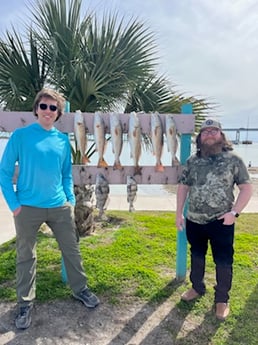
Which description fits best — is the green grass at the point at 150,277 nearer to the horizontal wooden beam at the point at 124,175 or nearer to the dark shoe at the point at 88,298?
the dark shoe at the point at 88,298

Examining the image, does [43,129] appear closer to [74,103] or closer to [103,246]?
[74,103]

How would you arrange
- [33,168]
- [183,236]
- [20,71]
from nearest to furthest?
[33,168] → [183,236] → [20,71]

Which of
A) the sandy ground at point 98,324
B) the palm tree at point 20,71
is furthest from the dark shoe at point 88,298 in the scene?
the palm tree at point 20,71

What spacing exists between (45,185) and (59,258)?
183 centimetres

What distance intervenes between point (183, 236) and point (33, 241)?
5.21 ft

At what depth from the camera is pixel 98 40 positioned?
4340 millimetres

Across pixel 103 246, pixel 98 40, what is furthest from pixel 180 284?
pixel 98 40

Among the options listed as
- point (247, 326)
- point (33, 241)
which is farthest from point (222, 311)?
point (33, 241)

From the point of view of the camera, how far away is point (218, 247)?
109 inches

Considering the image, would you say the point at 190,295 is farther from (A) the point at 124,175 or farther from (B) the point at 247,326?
(A) the point at 124,175

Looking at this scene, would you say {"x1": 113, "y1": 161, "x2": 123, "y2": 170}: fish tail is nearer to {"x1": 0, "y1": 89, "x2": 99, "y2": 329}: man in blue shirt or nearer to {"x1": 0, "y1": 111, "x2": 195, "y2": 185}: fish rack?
{"x1": 0, "y1": 111, "x2": 195, "y2": 185}: fish rack

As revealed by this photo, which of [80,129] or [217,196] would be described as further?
[80,129]

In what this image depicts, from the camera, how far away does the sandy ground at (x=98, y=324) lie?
8.23 ft

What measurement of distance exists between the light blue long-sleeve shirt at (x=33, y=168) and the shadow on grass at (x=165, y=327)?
120 cm
